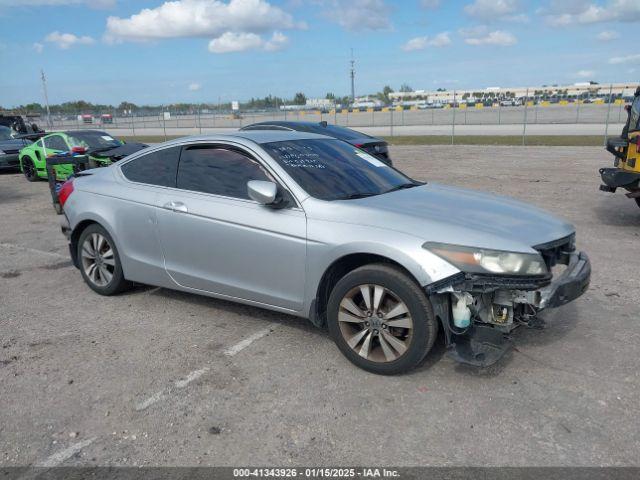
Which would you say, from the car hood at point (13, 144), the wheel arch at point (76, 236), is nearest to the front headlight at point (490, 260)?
the wheel arch at point (76, 236)

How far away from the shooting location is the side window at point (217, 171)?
429 cm

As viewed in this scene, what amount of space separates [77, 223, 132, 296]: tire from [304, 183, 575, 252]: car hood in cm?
243

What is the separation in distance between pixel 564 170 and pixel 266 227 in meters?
11.6

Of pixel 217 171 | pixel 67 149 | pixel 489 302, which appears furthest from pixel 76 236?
pixel 67 149

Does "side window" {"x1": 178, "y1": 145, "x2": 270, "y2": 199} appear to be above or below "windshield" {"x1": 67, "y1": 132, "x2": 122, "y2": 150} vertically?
above

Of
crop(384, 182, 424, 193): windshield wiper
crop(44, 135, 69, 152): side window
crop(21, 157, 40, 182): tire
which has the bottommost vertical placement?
crop(21, 157, 40, 182): tire

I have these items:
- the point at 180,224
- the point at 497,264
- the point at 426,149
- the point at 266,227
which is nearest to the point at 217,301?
the point at 180,224

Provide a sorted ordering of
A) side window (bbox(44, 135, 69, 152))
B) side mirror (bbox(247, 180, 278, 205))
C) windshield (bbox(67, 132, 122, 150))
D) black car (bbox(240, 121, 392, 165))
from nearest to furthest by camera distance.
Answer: side mirror (bbox(247, 180, 278, 205)) → black car (bbox(240, 121, 392, 165)) → windshield (bbox(67, 132, 122, 150)) → side window (bbox(44, 135, 69, 152))

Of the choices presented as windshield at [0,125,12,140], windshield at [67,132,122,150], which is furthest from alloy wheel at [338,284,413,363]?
windshield at [0,125,12,140]

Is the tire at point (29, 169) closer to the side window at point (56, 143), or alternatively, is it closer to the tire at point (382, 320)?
the side window at point (56, 143)

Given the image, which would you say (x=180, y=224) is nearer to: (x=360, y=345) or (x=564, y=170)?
(x=360, y=345)

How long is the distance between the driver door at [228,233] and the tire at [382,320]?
0.39m

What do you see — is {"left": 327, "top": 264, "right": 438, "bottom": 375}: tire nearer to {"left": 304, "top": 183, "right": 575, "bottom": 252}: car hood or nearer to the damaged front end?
the damaged front end

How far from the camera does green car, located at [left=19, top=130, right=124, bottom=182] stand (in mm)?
12141
